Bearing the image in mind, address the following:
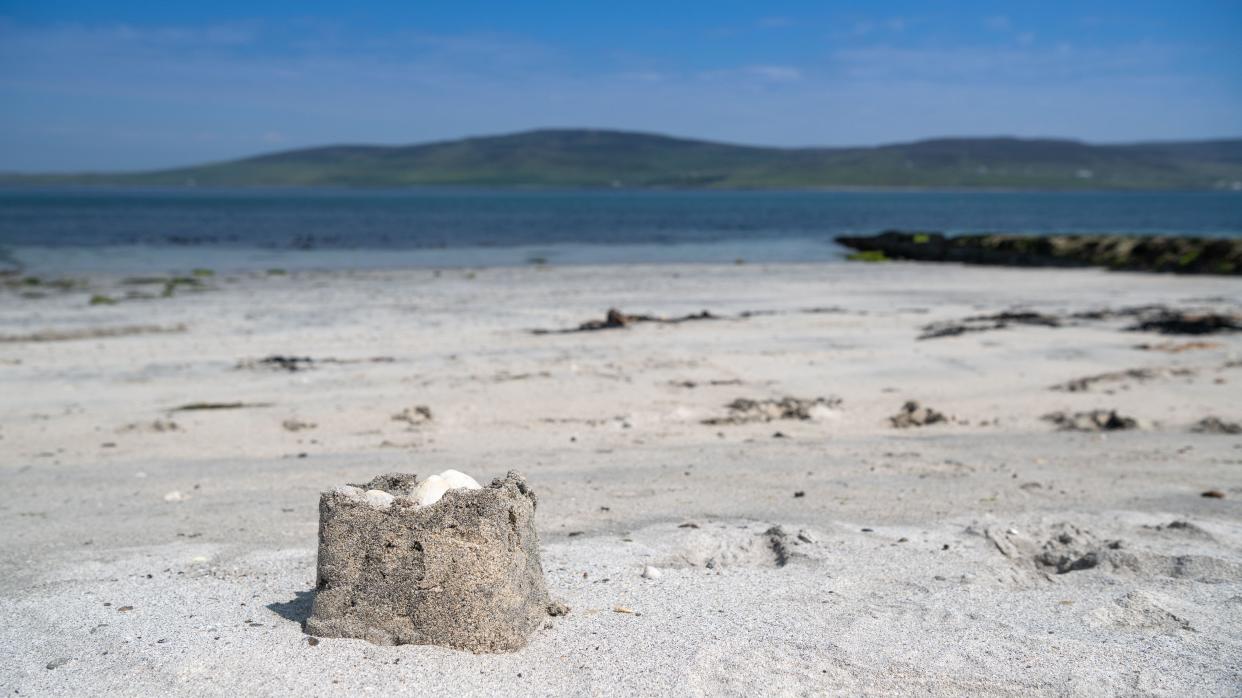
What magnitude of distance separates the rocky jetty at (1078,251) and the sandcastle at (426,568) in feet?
79.0

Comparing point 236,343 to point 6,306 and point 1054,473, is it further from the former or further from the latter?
point 1054,473

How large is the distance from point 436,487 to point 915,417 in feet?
19.0

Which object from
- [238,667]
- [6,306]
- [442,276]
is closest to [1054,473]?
[238,667]

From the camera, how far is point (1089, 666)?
3869 mm

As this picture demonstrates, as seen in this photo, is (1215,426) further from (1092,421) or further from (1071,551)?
(1071,551)

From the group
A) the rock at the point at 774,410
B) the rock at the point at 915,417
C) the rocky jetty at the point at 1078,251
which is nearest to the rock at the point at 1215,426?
the rock at the point at 915,417

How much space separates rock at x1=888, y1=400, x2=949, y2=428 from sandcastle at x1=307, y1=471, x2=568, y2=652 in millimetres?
5478

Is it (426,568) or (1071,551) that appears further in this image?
(1071,551)

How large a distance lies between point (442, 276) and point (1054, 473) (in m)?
20.3

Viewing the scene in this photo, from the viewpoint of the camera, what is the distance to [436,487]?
4016mm

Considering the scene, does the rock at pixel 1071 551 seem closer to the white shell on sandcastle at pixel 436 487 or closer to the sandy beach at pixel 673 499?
the sandy beach at pixel 673 499

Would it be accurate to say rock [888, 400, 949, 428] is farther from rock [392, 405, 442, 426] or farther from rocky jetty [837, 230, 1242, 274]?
rocky jetty [837, 230, 1242, 274]

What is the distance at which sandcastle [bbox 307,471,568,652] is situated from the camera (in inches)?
153

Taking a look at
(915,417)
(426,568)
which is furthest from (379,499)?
(915,417)
